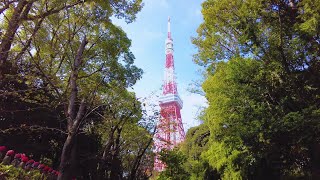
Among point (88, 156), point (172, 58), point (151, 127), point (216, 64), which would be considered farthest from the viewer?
point (172, 58)

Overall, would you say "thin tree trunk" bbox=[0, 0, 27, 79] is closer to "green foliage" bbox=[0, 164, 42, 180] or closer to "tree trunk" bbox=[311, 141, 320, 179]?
"green foliage" bbox=[0, 164, 42, 180]

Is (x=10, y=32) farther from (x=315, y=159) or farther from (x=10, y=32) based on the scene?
(x=315, y=159)

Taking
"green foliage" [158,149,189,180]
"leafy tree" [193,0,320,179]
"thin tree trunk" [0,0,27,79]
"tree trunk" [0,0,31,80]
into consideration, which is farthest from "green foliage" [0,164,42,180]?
"green foliage" [158,149,189,180]

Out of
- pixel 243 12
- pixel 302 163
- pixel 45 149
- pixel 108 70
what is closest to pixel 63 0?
pixel 108 70

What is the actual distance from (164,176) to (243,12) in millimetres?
6447

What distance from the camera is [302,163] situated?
32.5 feet

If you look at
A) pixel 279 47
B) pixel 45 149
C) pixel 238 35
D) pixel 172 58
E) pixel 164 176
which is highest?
pixel 172 58

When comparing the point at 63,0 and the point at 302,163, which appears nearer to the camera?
the point at 63,0

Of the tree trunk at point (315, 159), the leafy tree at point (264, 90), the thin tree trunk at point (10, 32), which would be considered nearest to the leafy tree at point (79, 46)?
the thin tree trunk at point (10, 32)

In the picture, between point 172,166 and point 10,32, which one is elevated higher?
point 10,32

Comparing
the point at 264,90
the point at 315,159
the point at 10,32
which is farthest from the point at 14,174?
the point at 315,159

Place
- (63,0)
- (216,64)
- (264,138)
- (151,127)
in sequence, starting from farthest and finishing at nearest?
(151,127)
(216,64)
(264,138)
(63,0)

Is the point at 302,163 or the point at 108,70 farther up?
the point at 108,70

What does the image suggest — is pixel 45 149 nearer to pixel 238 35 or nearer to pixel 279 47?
pixel 238 35
